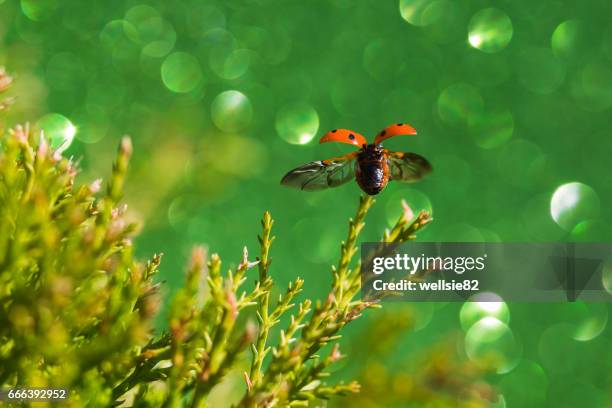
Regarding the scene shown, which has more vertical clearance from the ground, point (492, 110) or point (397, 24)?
point (397, 24)

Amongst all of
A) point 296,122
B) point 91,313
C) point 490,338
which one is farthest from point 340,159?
point 490,338

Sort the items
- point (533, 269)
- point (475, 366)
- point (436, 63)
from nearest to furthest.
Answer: point (475, 366) → point (533, 269) → point (436, 63)

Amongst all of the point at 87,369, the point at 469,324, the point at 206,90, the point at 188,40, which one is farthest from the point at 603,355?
the point at 87,369

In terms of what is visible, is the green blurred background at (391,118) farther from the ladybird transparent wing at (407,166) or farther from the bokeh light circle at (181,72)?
the ladybird transparent wing at (407,166)

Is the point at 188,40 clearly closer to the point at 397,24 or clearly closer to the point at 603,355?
the point at 397,24

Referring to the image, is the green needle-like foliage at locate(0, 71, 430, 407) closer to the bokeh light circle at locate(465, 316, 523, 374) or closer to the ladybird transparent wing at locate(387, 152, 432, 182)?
the ladybird transparent wing at locate(387, 152, 432, 182)

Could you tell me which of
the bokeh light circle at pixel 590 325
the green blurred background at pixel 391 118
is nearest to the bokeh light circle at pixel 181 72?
the green blurred background at pixel 391 118

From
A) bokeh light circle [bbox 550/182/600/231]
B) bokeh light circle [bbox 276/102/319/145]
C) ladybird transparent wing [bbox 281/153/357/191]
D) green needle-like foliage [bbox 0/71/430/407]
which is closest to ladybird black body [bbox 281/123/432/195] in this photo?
ladybird transparent wing [bbox 281/153/357/191]
